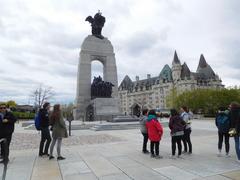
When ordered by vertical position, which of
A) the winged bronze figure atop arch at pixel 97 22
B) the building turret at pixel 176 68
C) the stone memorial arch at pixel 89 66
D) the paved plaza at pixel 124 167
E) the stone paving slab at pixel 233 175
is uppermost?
the building turret at pixel 176 68

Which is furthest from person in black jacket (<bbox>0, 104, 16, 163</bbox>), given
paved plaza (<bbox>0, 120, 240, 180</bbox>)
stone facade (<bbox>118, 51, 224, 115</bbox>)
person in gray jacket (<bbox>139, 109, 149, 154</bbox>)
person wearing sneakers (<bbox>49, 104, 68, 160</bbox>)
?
stone facade (<bbox>118, 51, 224, 115</bbox>)

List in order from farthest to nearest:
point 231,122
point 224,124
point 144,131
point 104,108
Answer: point 104,108 → point 144,131 → point 224,124 → point 231,122

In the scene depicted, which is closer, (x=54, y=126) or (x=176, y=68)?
(x=54, y=126)

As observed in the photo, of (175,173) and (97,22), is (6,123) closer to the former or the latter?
(175,173)

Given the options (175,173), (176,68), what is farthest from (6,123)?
(176,68)

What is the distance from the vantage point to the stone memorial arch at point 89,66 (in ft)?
94.0

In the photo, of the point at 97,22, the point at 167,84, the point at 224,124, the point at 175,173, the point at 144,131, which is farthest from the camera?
the point at 167,84

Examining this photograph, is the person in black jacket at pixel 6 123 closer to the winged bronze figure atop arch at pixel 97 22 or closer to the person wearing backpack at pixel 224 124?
the person wearing backpack at pixel 224 124

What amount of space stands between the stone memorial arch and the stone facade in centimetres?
5763

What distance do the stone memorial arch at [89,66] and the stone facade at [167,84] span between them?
5763 cm

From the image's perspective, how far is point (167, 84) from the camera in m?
104

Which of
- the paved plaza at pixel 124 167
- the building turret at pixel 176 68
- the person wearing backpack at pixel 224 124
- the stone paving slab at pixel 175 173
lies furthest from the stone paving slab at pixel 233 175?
the building turret at pixel 176 68

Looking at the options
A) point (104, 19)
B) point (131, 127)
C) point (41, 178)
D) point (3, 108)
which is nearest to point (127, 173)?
point (41, 178)

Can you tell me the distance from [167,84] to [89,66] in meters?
78.8
